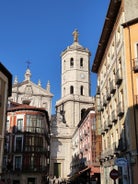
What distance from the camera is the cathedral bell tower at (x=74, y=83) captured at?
265ft

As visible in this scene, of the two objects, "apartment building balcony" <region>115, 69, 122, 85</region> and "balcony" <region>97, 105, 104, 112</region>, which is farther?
"balcony" <region>97, 105, 104, 112</region>

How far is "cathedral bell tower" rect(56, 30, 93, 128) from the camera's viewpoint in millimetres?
80688

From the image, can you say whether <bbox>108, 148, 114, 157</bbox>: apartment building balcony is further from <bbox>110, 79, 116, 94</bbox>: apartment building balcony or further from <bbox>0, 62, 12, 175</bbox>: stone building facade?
<bbox>0, 62, 12, 175</bbox>: stone building facade

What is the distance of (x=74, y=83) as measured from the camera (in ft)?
277

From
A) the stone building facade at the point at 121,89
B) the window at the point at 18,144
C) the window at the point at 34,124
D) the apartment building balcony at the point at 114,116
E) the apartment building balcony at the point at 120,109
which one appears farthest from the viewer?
the window at the point at 34,124

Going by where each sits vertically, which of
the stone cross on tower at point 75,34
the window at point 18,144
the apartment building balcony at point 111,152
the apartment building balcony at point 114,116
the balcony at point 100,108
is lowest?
the apartment building balcony at point 111,152

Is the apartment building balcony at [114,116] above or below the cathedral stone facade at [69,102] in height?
below

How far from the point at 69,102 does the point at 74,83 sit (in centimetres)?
597

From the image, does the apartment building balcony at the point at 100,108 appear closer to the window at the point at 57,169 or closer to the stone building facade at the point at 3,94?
the stone building facade at the point at 3,94

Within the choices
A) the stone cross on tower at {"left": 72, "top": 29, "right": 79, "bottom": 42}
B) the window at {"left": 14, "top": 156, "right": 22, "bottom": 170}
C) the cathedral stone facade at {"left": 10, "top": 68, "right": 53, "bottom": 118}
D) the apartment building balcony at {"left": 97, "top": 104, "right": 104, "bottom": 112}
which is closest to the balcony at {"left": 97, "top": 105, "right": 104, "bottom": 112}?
the apartment building balcony at {"left": 97, "top": 104, "right": 104, "bottom": 112}

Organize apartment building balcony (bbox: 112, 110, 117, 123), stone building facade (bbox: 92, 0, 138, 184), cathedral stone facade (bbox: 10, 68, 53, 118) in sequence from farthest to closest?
cathedral stone facade (bbox: 10, 68, 53, 118) < apartment building balcony (bbox: 112, 110, 117, 123) < stone building facade (bbox: 92, 0, 138, 184)

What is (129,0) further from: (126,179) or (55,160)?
(55,160)

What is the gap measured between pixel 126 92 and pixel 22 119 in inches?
1248

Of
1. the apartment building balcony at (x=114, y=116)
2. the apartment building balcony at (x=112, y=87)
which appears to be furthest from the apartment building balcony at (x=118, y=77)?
the apartment building balcony at (x=114, y=116)
